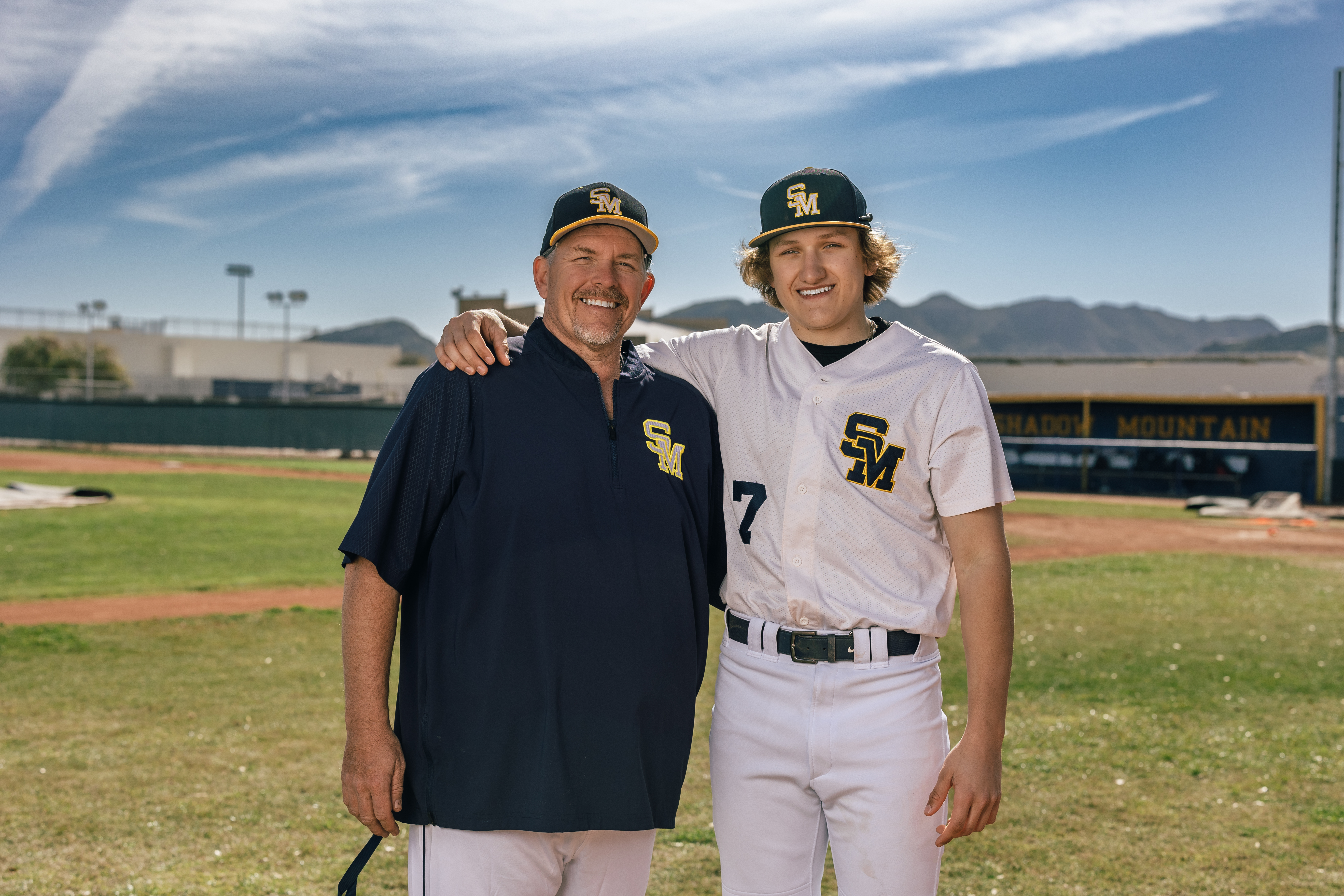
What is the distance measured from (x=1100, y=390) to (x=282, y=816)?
37318 mm

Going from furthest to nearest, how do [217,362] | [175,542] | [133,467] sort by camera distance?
[217,362] → [133,467] → [175,542]

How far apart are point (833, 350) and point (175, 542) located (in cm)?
1421

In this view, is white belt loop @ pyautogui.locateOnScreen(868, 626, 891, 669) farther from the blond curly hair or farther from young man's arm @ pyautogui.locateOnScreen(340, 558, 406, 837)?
young man's arm @ pyautogui.locateOnScreen(340, 558, 406, 837)

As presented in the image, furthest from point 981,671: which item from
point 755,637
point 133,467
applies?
point 133,467

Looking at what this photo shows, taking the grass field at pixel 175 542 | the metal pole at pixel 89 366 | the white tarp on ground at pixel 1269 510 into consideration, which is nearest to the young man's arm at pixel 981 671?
the grass field at pixel 175 542

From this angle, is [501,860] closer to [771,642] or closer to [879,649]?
[771,642]

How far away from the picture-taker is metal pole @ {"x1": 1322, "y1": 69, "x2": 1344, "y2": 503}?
2656cm

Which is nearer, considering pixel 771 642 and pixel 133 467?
pixel 771 642

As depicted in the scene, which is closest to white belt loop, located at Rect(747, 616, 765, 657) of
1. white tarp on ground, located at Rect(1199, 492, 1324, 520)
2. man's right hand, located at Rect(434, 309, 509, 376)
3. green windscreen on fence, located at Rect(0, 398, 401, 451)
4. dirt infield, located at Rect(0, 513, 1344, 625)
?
man's right hand, located at Rect(434, 309, 509, 376)

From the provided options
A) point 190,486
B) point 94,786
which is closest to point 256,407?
point 190,486

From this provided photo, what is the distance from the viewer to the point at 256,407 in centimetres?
4053

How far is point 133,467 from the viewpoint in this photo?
2939 cm

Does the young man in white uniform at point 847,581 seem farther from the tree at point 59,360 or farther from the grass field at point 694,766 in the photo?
the tree at point 59,360

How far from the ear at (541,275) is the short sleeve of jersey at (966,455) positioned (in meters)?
1.04
